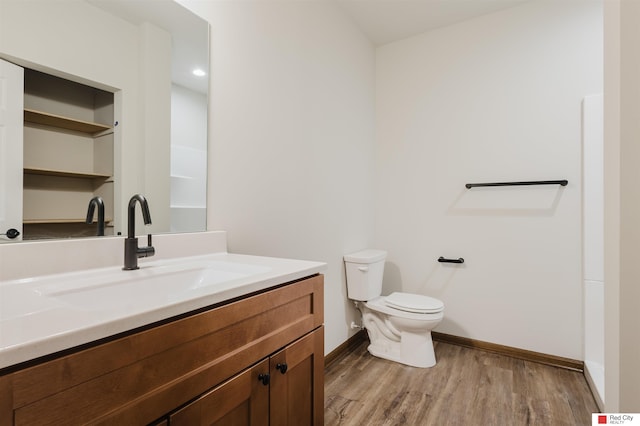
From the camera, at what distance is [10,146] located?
35.6 inches

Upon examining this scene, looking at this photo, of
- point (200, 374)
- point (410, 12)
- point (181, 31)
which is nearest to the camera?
point (200, 374)

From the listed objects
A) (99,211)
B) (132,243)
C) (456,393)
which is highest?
(99,211)

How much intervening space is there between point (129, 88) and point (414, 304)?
1965mm

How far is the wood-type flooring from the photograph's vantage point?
1613 mm

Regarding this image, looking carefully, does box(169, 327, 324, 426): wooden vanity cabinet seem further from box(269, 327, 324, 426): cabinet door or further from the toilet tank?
the toilet tank

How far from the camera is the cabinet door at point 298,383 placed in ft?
3.04

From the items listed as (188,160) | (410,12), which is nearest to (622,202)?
(188,160)

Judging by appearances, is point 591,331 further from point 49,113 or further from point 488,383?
point 49,113

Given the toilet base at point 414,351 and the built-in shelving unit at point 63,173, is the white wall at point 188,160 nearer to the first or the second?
the built-in shelving unit at point 63,173

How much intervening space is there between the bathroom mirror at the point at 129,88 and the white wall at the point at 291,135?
3.7 inches

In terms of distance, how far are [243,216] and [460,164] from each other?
6.00 feet

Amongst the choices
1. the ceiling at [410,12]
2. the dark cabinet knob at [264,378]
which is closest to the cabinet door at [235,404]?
the dark cabinet knob at [264,378]

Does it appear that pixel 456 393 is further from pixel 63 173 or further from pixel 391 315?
pixel 63 173

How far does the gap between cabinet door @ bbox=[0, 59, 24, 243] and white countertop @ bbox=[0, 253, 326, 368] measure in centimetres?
19
